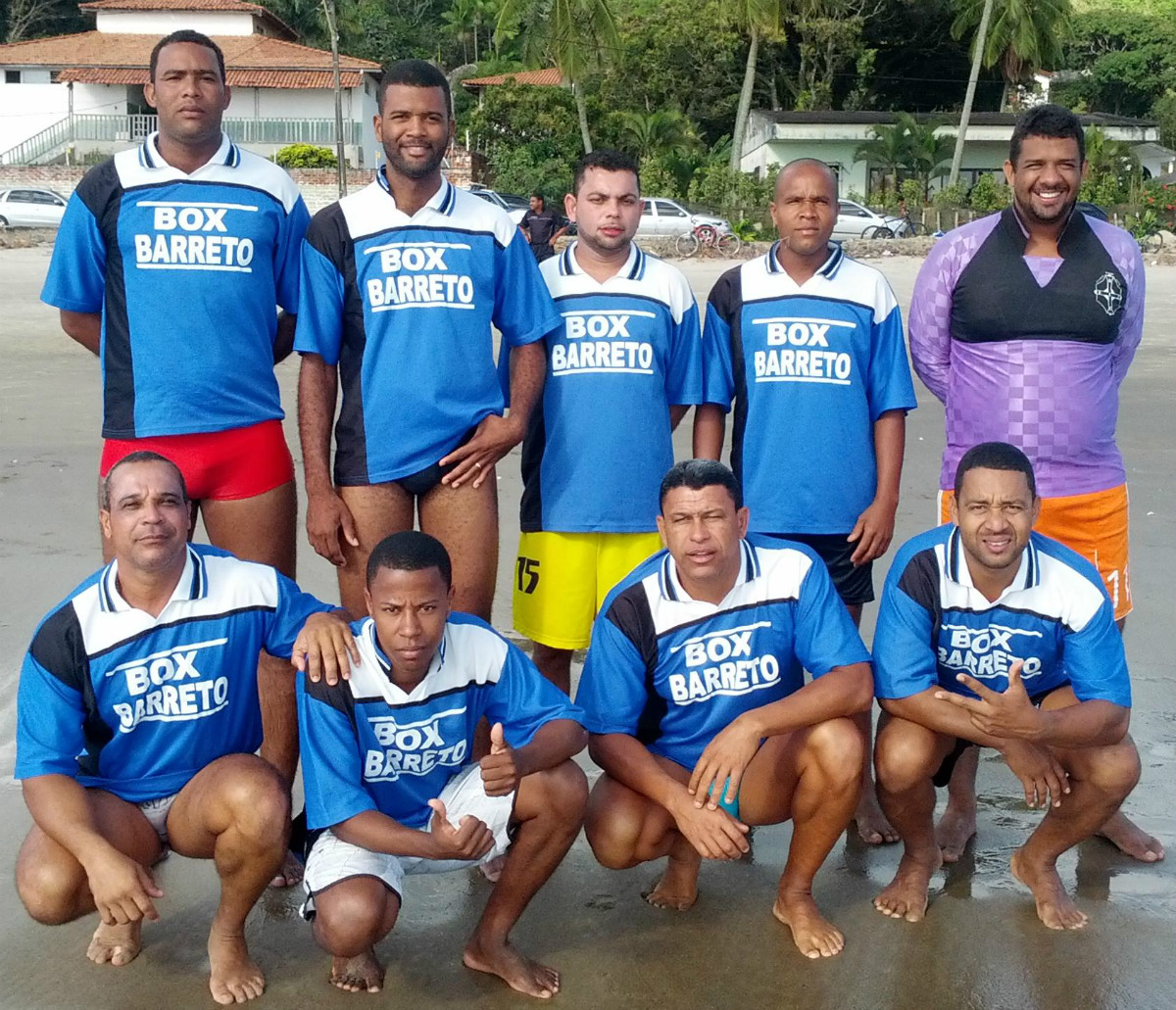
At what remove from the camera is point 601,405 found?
4.28 meters

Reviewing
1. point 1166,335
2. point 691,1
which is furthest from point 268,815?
point 691,1

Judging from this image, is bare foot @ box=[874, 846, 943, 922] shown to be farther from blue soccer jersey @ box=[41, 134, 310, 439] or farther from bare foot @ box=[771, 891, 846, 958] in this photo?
blue soccer jersey @ box=[41, 134, 310, 439]

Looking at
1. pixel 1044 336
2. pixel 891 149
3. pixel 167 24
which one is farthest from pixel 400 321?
pixel 167 24

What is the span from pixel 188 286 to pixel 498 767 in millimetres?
1751

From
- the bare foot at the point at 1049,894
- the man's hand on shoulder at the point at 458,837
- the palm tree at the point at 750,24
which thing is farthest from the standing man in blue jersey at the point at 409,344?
the palm tree at the point at 750,24

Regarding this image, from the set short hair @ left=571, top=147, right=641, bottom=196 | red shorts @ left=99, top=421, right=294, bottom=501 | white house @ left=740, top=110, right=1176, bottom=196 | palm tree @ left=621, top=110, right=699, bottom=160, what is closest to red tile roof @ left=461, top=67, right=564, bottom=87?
palm tree @ left=621, top=110, right=699, bottom=160

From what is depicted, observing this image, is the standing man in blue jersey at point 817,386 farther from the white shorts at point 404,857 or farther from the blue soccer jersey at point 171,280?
the blue soccer jersey at point 171,280

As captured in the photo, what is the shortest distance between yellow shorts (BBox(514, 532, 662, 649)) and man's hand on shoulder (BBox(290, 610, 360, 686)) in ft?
3.52

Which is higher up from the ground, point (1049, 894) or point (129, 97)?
point (129, 97)

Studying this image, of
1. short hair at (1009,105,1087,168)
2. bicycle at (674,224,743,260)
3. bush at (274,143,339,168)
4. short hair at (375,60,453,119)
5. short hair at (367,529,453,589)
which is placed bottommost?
bicycle at (674,224,743,260)

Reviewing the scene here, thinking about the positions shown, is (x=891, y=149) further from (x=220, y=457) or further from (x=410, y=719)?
(x=410, y=719)

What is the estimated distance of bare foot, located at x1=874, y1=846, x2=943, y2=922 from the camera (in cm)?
363

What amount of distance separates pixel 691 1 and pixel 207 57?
37.1 m

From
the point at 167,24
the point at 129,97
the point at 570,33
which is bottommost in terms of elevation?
the point at 129,97
